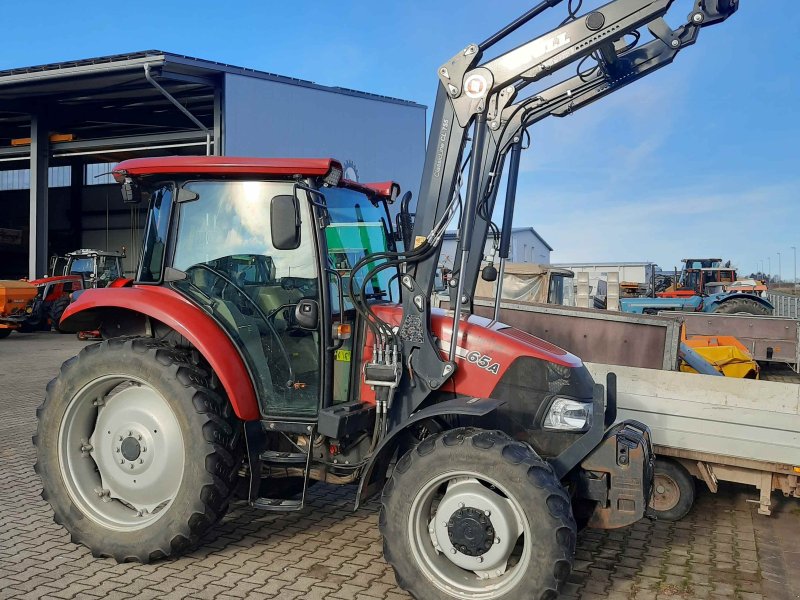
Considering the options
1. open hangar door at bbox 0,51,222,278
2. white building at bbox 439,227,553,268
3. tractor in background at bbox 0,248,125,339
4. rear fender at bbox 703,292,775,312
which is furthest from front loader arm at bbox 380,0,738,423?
white building at bbox 439,227,553,268

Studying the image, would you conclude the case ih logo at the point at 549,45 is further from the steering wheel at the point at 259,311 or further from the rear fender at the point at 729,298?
the rear fender at the point at 729,298

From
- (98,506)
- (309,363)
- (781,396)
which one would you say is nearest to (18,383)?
(98,506)

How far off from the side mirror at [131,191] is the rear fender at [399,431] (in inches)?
85.3

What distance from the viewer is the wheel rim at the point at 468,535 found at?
330 cm

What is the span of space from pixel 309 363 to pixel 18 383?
891 centimetres

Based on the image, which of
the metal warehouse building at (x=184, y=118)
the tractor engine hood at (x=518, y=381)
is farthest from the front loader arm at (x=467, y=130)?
the metal warehouse building at (x=184, y=118)

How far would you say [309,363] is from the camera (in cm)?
396

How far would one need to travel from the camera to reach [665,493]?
16.3 feet

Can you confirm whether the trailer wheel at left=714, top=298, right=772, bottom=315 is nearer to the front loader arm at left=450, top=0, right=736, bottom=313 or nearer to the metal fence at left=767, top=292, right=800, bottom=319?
the metal fence at left=767, top=292, right=800, bottom=319

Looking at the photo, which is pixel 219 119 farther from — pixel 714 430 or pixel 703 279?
pixel 714 430

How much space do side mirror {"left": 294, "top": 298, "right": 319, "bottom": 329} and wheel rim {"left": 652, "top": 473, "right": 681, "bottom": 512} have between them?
2.84 m

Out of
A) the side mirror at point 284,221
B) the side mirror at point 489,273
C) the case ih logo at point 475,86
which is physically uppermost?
the case ih logo at point 475,86

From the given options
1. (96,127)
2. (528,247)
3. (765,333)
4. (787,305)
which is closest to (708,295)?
(787,305)

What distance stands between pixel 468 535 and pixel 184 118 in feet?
73.4
